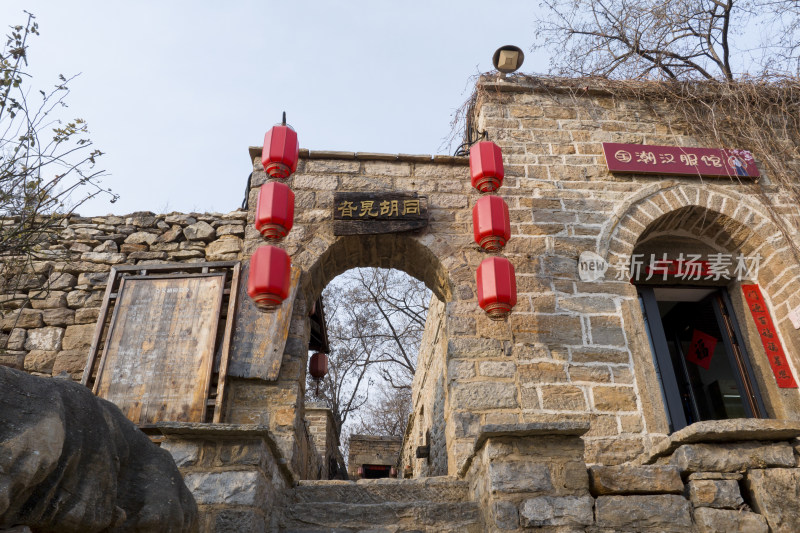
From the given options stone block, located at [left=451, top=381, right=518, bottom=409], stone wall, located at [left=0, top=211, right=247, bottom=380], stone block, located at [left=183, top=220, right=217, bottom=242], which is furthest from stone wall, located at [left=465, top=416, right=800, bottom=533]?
stone block, located at [left=183, top=220, right=217, bottom=242]

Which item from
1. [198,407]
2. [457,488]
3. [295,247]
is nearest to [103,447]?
[457,488]

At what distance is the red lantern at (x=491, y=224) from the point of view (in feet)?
15.9

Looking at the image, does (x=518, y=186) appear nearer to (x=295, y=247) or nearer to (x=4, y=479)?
(x=295, y=247)

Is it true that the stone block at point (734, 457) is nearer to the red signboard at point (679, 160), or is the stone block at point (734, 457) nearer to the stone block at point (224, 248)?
the red signboard at point (679, 160)

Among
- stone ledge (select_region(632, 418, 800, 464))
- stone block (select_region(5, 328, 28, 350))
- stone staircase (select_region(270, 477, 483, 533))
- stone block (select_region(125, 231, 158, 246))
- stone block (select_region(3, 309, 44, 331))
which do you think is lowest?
stone staircase (select_region(270, 477, 483, 533))

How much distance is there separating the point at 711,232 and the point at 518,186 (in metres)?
2.18

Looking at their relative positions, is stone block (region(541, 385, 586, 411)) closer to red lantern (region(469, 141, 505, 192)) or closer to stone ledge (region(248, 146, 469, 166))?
red lantern (region(469, 141, 505, 192))

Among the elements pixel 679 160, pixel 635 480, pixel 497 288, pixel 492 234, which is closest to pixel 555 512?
pixel 635 480

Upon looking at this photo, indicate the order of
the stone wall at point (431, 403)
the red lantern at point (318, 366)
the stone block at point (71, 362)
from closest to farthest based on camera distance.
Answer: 1. the stone block at point (71, 362)
2. the stone wall at point (431, 403)
3. the red lantern at point (318, 366)

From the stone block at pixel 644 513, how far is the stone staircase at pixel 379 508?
728 mm

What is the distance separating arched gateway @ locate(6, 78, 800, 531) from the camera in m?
2.98

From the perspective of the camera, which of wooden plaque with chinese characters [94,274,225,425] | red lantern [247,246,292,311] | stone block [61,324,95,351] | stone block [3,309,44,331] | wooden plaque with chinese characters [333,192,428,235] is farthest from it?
wooden plaque with chinese characters [333,192,428,235]

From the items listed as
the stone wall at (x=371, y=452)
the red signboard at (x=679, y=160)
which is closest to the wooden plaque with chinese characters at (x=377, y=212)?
the red signboard at (x=679, y=160)

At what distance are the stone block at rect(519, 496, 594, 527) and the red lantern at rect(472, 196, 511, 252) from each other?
2.45m
